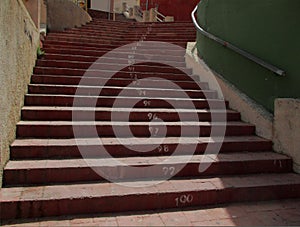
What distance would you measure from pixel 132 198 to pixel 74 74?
2.92 m

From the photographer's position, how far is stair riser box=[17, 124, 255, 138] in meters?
3.44

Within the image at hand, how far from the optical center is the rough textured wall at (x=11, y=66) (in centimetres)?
273

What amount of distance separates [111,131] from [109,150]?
0.40 meters

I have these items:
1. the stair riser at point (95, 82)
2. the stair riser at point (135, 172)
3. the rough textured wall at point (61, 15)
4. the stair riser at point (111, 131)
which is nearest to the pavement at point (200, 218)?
the stair riser at point (135, 172)

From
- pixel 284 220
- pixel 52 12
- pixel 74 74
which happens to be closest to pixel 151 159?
pixel 284 220

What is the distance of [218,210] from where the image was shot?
284 cm

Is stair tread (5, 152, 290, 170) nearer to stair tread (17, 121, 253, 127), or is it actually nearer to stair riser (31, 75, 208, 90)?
stair tread (17, 121, 253, 127)

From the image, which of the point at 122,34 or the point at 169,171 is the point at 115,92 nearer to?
the point at 169,171

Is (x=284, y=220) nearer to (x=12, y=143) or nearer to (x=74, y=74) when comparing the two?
(x=12, y=143)

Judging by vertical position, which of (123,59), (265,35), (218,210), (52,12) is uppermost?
→ (52,12)

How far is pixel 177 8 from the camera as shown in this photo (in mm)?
13500

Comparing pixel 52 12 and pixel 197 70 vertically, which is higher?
pixel 52 12

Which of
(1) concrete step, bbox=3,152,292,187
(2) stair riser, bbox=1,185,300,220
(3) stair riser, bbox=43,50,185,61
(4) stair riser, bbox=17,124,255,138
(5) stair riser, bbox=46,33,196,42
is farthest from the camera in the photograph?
(5) stair riser, bbox=46,33,196,42

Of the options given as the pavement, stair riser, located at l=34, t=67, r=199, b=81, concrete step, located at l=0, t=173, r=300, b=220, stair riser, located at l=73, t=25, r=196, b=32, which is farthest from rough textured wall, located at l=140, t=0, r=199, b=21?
the pavement
